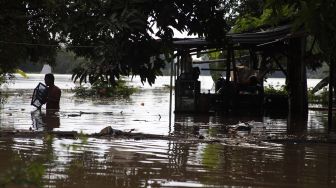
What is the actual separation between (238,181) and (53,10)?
19.0ft

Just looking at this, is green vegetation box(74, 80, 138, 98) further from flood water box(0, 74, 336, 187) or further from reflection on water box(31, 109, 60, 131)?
flood water box(0, 74, 336, 187)

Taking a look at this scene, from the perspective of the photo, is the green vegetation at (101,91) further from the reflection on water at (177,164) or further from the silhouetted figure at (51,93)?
the reflection on water at (177,164)

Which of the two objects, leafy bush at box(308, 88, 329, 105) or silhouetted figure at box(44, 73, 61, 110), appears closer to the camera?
silhouetted figure at box(44, 73, 61, 110)

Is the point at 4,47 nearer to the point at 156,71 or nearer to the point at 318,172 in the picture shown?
the point at 156,71

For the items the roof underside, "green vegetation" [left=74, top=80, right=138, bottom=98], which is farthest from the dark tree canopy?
"green vegetation" [left=74, top=80, right=138, bottom=98]

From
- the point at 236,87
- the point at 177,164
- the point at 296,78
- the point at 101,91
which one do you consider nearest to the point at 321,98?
the point at 296,78

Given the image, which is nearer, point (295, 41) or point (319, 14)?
point (319, 14)

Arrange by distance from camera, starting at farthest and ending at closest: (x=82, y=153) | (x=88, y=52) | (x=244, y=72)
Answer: (x=244, y=72), (x=88, y=52), (x=82, y=153)

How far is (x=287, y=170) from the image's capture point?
7.80m

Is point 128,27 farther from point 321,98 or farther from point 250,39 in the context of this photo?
point 321,98

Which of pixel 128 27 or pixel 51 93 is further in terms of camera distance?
pixel 51 93

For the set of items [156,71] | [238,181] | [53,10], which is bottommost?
[238,181]

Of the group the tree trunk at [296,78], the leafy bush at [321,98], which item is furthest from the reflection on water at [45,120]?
the leafy bush at [321,98]

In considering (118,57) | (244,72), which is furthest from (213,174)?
(244,72)
